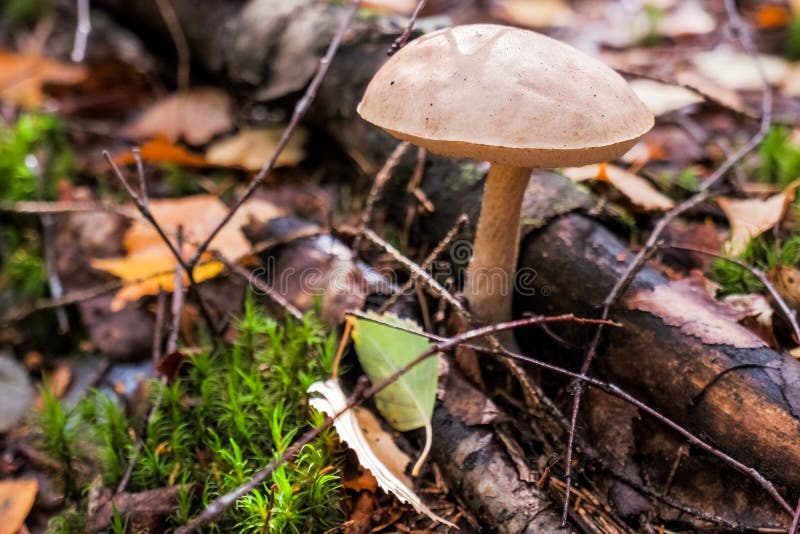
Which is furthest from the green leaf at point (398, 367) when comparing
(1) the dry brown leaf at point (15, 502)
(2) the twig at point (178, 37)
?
(2) the twig at point (178, 37)

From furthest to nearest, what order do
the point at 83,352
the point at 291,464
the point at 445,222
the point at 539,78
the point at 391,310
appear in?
the point at 83,352 < the point at 445,222 < the point at 391,310 < the point at 291,464 < the point at 539,78

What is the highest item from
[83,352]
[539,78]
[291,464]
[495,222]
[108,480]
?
[539,78]

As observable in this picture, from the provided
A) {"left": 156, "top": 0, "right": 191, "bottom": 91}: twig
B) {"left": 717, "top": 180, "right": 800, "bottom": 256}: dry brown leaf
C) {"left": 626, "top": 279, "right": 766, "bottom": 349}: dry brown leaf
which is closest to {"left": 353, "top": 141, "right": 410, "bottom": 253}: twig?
{"left": 626, "top": 279, "right": 766, "bottom": 349}: dry brown leaf

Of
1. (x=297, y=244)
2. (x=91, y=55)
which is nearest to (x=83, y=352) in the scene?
(x=297, y=244)

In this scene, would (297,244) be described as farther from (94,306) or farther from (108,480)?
(108,480)

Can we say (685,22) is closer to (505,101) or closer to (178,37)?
(178,37)

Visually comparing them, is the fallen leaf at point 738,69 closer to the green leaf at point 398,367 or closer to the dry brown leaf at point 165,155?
the green leaf at point 398,367
